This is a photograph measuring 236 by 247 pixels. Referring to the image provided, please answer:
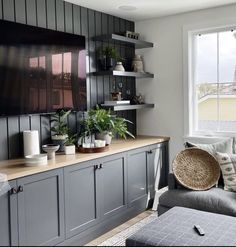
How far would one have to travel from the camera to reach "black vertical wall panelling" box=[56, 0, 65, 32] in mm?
3232

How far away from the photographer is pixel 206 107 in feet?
12.9

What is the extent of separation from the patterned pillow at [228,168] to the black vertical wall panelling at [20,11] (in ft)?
7.07

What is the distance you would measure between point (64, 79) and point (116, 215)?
4.62ft

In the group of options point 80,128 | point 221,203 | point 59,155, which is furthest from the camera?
point 80,128

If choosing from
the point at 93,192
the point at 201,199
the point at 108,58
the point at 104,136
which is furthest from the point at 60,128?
the point at 201,199

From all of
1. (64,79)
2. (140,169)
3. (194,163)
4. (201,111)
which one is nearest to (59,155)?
(64,79)

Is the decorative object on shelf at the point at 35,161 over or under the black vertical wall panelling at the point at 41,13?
under

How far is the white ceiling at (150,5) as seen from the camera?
11.2 ft

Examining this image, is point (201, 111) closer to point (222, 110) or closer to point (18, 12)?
point (222, 110)

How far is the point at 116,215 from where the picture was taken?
10.7 ft

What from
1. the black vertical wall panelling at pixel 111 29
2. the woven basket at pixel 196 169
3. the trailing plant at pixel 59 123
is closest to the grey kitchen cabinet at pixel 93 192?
the trailing plant at pixel 59 123

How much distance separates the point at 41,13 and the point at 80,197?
169 cm

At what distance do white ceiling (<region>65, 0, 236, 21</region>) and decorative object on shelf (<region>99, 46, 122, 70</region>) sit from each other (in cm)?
44

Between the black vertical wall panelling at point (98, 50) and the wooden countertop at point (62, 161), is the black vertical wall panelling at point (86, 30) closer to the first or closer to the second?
the black vertical wall panelling at point (98, 50)
